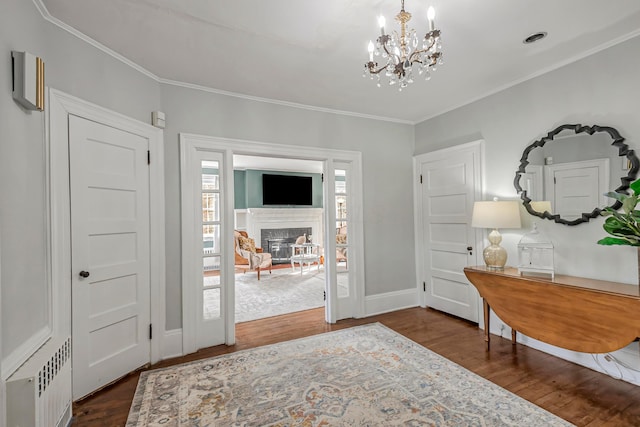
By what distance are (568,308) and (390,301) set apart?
1.95 meters

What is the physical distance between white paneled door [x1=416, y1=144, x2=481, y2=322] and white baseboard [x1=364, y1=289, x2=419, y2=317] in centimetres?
18

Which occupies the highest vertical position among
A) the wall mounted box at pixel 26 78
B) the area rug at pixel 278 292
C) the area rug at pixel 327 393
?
the wall mounted box at pixel 26 78

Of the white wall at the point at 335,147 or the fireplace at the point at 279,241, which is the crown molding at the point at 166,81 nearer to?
the white wall at the point at 335,147

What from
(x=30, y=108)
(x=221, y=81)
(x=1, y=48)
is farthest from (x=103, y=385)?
(x=221, y=81)

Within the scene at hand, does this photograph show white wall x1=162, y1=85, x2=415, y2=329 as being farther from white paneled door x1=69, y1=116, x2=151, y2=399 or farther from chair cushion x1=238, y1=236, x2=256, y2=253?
chair cushion x1=238, y1=236, x2=256, y2=253

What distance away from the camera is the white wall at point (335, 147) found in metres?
2.79

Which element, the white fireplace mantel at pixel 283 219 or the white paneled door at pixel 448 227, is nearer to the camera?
the white paneled door at pixel 448 227

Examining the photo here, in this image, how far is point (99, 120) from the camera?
2.21 metres

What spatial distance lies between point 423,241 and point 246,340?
8.08 feet

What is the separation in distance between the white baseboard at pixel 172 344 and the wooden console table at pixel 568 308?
2.79 meters

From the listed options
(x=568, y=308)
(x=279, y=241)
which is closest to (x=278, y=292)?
(x=279, y=241)

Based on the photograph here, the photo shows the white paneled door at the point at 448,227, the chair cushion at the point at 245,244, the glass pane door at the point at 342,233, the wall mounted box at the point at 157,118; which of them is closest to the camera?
the wall mounted box at the point at 157,118

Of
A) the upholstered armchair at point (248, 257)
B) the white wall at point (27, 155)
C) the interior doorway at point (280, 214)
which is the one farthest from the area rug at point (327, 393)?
the interior doorway at point (280, 214)

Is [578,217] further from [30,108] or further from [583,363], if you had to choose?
[30,108]
